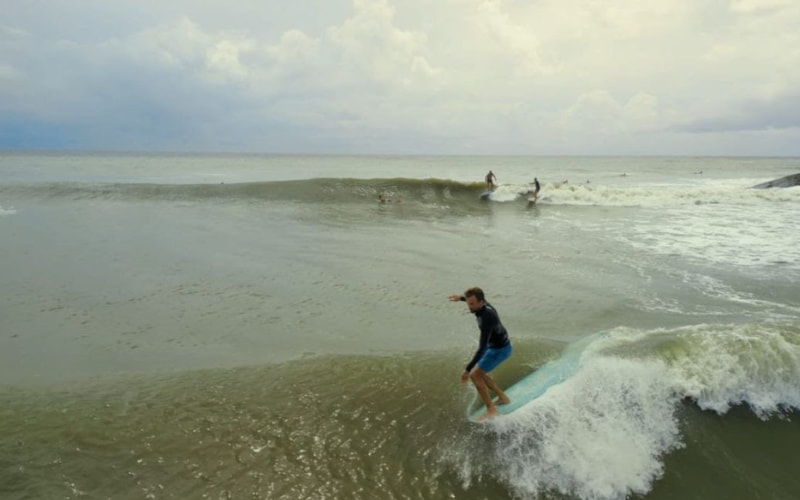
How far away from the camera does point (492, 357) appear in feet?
22.4

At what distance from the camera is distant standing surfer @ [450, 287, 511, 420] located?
661cm

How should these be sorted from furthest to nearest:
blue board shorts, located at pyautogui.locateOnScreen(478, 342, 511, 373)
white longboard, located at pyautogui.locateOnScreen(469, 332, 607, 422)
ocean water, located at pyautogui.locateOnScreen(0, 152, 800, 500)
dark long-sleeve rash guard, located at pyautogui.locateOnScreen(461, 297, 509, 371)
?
white longboard, located at pyautogui.locateOnScreen(469, 332, 607, 422)
blue board shorts, located at pyautogui.locateOnScreen(478, 342, 511, 373)
dark long-sleeve rash guard, located at pyautogui.locateOnScreen(461, 297, 509, 371)
ocean water, located at pyautogui.locateOnScreen(0, 152, 800, 500)

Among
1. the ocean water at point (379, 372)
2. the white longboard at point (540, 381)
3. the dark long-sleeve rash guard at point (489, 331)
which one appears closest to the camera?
the ocean water at point (379, 372)

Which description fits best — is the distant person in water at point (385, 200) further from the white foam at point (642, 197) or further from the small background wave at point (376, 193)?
the white foam at point (642, 197)

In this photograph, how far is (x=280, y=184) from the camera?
3556cm

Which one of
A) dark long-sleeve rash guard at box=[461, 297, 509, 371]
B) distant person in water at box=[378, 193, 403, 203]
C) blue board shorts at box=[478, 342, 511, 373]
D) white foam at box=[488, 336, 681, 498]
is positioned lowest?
white foam at box=[488, 336, 681, 498]

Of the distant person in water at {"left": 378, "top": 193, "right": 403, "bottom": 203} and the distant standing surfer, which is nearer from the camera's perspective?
the distant standing surfer

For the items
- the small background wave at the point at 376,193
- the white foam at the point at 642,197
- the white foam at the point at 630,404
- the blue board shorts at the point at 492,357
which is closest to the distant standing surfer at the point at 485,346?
the blue board shorts at the point at 492,357

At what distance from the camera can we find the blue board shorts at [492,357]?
6781mm

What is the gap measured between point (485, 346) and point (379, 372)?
7.15 feet

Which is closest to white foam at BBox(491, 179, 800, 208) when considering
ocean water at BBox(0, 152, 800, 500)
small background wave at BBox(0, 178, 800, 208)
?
small background wave at BBox(0, 178, 800, 208)

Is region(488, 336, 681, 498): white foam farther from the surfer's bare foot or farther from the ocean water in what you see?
the surfer's bare foot

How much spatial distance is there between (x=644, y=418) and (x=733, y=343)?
2601mm

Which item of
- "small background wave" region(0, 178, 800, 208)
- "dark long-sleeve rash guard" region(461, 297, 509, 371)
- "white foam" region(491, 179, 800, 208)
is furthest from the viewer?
"white foam" region(491, 179, 800, 208)
